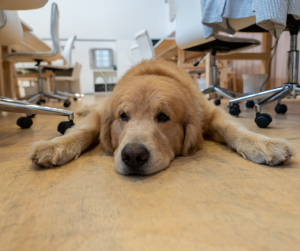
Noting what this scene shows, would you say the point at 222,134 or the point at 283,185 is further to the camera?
the point at 222,134

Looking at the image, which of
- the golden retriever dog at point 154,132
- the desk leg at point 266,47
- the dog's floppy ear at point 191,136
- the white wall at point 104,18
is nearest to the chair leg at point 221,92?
the desk leg at point 266,47

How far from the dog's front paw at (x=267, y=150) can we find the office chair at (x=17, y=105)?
1.44 m

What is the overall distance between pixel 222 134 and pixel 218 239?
1088 mm

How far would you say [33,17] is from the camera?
40.0ft

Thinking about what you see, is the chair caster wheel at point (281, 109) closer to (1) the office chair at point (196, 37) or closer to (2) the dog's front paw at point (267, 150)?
(1) the office chair at point (196, 37)

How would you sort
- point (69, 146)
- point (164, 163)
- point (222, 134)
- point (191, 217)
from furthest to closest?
point (222, 134) < point (69, 146) < point (164, 163) < point (191, 217)

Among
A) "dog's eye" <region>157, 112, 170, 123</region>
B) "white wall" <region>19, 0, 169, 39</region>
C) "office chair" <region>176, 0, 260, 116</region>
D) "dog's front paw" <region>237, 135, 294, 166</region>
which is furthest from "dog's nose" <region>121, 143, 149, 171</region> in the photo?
"white wall" <region>19, 0, 169, 39</region>

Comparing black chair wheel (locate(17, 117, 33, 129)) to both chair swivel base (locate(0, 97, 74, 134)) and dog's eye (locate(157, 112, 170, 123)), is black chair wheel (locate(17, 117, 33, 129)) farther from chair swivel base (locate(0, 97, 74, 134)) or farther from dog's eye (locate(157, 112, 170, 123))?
dog's eye (locate(157, 112, 170, 123))

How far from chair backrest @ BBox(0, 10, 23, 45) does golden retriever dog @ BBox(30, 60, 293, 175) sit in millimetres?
2073

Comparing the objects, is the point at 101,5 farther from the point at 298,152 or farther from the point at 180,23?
the point at 298,152

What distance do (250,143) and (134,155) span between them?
0.69 metres

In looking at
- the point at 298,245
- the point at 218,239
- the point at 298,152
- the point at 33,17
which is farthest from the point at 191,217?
the point at 33,17

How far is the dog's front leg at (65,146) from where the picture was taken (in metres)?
1.24

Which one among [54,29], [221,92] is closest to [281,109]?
[221,92]
